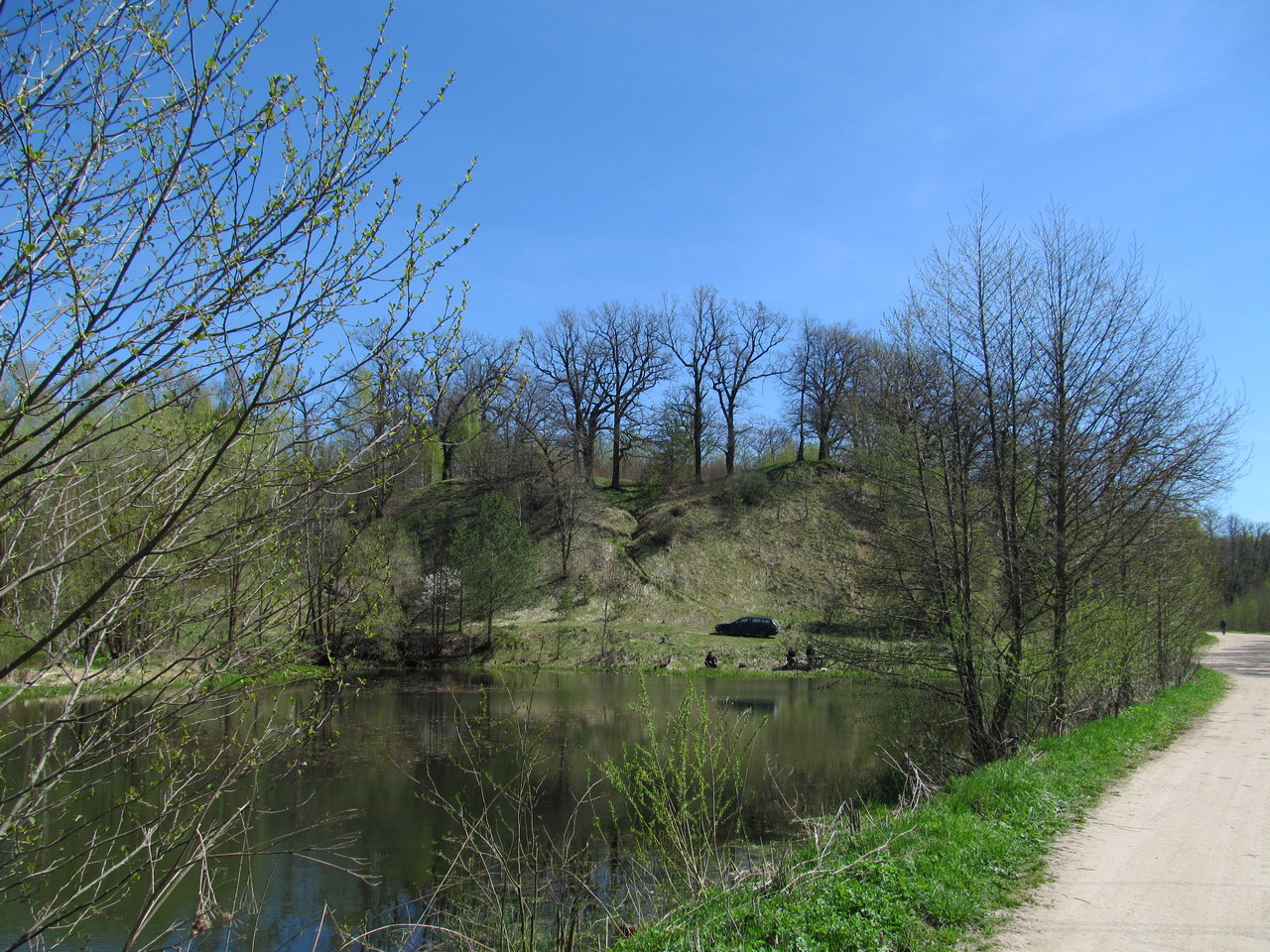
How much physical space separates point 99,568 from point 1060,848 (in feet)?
26.2

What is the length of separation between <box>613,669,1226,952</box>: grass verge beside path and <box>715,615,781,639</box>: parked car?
104 ft

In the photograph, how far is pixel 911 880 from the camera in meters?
5.62

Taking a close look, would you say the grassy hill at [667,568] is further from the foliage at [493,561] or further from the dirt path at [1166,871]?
the dirt path at [1166,871]

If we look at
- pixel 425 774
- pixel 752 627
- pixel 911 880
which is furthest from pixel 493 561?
pixel 911 880

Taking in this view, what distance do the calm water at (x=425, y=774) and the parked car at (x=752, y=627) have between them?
1172 centimetres

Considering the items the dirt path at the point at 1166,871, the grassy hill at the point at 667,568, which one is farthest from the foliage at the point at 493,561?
the dirt path at the point at 1166,871

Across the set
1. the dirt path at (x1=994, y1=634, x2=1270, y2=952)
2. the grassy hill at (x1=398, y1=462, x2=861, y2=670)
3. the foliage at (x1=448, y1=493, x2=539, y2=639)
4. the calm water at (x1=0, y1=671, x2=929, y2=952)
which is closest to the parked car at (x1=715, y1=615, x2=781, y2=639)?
the grassy hill at (x1=398, y1=462, x2=861, y2=670)

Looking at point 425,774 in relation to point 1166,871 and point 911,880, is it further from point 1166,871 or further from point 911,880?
point 1166,871

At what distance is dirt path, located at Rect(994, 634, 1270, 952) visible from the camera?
481 cm

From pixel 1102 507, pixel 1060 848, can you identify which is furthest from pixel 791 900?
pixel 1102 507

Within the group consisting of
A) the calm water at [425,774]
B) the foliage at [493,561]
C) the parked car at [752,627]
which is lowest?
the calm water at [425,774]

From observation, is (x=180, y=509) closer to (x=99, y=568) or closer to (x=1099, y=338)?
(x=99, y=568)

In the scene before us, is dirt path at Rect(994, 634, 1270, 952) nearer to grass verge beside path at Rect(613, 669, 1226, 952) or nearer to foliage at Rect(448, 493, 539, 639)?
grass verge beside path at Rect(613, 669, 1226, 952)

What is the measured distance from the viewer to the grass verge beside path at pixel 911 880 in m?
4.96
